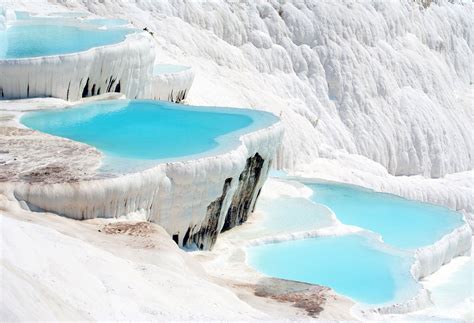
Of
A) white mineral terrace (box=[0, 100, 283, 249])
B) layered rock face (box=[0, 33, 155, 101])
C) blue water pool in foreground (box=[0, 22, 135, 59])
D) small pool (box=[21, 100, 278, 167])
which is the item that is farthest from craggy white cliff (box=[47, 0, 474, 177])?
white mineral terrace (box=[0, 100, 283, 249])

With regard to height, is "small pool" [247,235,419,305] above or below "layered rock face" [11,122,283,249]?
below

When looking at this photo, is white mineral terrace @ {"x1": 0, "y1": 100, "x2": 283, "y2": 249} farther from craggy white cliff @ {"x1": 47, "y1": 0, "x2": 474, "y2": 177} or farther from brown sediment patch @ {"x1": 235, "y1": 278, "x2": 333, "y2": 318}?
craggy white cliff @ {"x1": 47, "y1": 0, "x2": 474, "y2": 177}

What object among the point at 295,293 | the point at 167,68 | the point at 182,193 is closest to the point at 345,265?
the point at 295,293

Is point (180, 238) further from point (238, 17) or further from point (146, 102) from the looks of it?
point (238, 17)

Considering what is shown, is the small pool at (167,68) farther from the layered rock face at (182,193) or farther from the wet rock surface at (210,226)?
the wet rock surface at (210,226)

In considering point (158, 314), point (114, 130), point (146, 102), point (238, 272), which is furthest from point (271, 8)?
point (158, 314)

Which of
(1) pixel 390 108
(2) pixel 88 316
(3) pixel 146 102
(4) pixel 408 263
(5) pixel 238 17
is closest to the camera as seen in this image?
(2) pixel 88 316

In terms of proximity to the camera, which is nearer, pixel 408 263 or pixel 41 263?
pixel 41 263

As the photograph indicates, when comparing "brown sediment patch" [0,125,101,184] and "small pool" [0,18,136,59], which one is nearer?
"brown sediment patch" [0,125,101,184]
